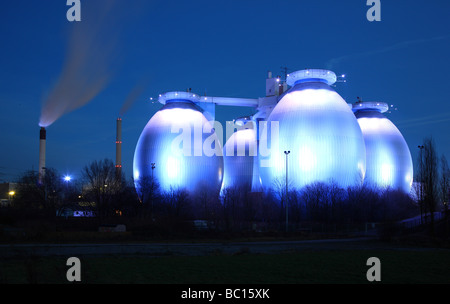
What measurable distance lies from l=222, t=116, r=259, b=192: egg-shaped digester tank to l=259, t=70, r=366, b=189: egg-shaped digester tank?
33.0ft

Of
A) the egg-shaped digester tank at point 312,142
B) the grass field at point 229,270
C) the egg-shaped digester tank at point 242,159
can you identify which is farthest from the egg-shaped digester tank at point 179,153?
the grass field at point 229,270

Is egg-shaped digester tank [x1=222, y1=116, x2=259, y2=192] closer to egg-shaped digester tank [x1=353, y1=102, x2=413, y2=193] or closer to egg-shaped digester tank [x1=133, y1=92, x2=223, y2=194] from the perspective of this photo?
egg-shaped digester tank [x1=133, y1=92, x2=223, y2=194]

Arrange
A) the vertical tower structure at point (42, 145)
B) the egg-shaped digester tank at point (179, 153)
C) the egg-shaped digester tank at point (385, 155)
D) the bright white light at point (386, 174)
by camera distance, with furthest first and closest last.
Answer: the egg-shaped digester tank at point (385, 155)
the bright white light at point (386, 174)
the vertical tower structure at point (42, 145)
the egg-shaped digester tank at point (179, 153)

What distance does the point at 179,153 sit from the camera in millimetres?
63406

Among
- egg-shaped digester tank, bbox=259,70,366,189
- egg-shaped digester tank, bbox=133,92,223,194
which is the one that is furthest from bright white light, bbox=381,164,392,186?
egg-shaped digester tank, bbox=133,92,223,194

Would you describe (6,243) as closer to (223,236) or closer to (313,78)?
(223,236)

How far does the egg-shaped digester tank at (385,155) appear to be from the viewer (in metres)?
70.8

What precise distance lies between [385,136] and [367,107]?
6.78 m

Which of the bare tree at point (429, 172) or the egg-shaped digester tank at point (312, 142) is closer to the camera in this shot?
the bare tree at point (429, 172)

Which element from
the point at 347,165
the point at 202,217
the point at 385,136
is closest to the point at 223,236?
the point at 202,217

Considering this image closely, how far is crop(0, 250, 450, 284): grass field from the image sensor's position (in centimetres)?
1324

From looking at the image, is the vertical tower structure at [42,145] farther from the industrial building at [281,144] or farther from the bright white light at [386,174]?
the bright white light at [386,174]

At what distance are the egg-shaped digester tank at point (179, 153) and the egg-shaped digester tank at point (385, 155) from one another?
22644 mm

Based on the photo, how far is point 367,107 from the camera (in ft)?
257
